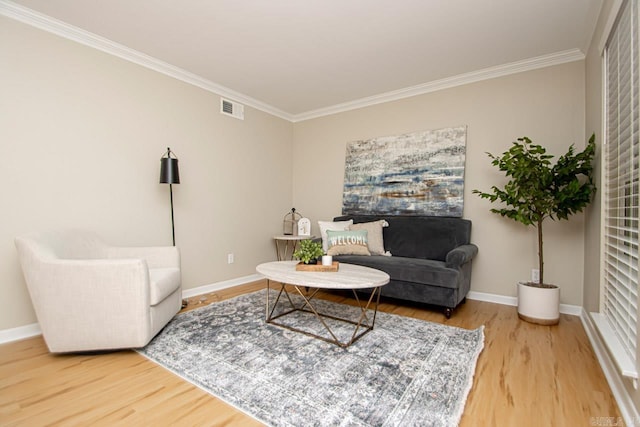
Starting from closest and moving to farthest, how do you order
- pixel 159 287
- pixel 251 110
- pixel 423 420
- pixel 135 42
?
pixel 423 420 < pixel 159 287 < pixel 135 42 < pixel 251 110

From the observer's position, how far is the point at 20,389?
165 cm

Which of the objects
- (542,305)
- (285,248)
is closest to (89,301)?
(285,248)

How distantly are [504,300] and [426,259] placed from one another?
887 mm

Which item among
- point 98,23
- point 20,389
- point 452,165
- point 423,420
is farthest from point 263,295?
point 98,23

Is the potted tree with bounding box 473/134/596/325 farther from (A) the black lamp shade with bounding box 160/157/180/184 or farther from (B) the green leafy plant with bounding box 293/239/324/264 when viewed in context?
(A) the black lamp shade with bounding box 160/157/180/184

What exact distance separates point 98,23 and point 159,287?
7.28ft

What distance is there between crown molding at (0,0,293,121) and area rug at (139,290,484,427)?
8.27 feet

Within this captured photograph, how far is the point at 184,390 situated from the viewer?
164 cm

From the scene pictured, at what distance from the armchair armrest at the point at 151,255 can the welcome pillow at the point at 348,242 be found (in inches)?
Answer: 62.9

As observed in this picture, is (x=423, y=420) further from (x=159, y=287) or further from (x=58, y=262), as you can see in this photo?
(x=58, y=262)

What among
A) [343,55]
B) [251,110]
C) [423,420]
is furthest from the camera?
[251,110]

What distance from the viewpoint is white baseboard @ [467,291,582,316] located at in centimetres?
289

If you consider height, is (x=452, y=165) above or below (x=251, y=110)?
below

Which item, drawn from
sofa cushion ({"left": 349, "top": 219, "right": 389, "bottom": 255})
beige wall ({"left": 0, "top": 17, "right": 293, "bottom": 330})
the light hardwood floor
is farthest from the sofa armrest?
beige wall ({"left": 0, "top": 17, "right": 293, "bottom": 330})
